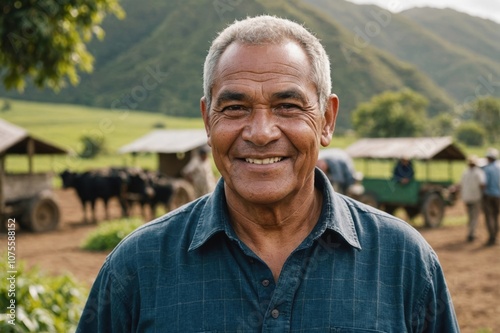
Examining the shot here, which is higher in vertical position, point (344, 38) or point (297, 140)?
point (344, 38)

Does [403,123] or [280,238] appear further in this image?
[403,123]

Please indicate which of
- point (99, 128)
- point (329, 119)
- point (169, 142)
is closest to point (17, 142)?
point (169, 142)

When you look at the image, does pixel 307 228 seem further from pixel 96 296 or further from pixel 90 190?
pixel 90 190

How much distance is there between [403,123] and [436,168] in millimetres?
9571

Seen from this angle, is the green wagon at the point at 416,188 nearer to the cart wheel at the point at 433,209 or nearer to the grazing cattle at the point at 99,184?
the cart wheel at the point at 433,209

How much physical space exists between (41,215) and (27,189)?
0.77 meters

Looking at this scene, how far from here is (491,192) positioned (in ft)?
39.5

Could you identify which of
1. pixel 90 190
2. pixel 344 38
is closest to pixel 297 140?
pixel 90 190

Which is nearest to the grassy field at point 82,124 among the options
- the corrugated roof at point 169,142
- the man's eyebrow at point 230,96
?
the corrugated roof at point 169,142

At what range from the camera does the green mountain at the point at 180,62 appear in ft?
292

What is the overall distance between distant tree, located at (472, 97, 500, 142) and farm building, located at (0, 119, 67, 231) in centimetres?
5401

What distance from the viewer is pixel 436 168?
189ft

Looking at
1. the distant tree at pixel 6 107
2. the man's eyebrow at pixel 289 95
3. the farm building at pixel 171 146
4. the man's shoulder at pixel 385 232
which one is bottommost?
the man's shoulder at pixel 385 232

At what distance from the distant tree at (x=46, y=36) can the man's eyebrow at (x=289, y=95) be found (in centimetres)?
416
